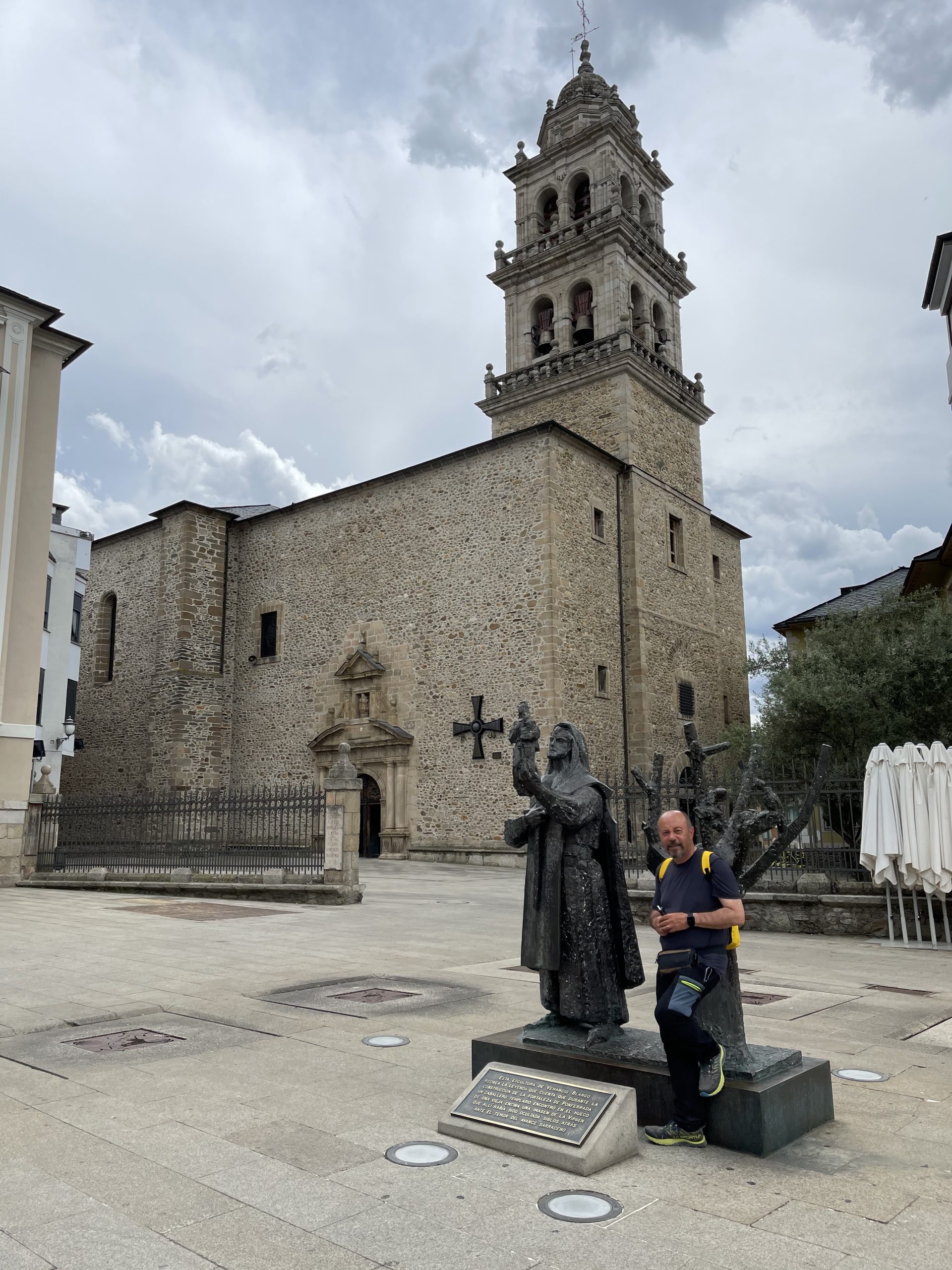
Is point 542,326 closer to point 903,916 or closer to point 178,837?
point 178,837

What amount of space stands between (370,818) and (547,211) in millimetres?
19774

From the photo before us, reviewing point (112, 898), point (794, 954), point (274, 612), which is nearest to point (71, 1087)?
point (794, 954)

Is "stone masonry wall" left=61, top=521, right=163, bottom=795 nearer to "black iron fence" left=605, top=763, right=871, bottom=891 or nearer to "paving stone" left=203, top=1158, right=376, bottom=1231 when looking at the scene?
"black iron fence" left=605, top=763, right=871, bottom=891

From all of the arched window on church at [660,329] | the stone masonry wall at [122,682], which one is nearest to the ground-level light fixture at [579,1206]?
the stone masonry wall at [122,682]

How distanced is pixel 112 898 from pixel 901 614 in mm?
18333

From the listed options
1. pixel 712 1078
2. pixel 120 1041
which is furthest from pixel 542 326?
pixel 712 1078

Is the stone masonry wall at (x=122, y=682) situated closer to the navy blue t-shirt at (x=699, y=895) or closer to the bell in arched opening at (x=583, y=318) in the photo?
the bell in arched opening at (x=583, y=318)

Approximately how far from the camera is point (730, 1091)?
3492mm

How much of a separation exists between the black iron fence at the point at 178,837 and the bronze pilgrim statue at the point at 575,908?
32.9 feet

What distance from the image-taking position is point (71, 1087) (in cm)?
427

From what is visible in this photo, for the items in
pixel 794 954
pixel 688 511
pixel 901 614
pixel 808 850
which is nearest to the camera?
pixel 794 954

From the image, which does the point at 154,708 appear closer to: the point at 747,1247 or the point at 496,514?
the point at 496,514

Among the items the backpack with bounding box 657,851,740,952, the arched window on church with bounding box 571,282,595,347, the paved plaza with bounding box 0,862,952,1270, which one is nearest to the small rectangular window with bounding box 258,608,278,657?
the arched window on church with bounding box 571,282,595,347

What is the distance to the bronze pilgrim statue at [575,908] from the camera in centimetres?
399
